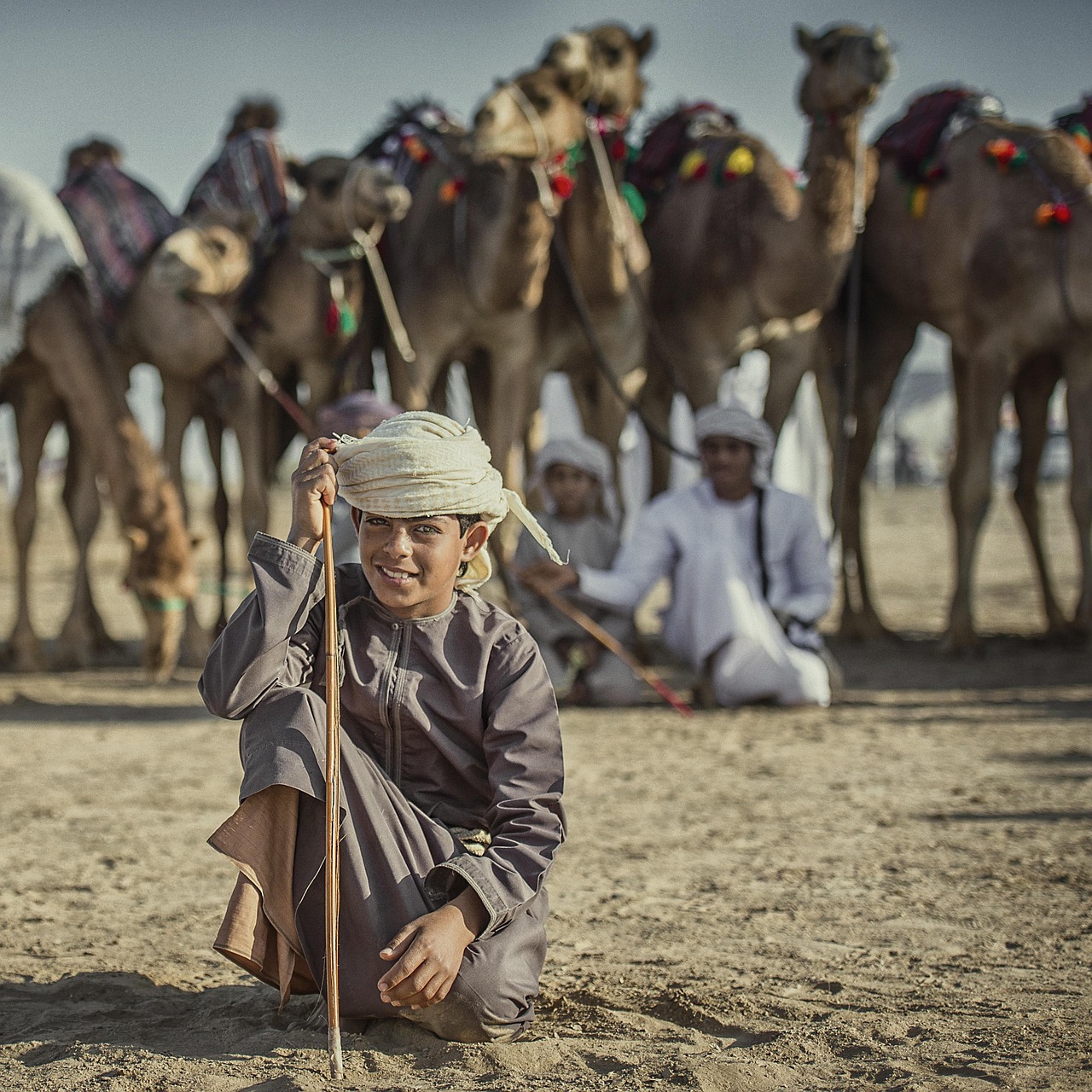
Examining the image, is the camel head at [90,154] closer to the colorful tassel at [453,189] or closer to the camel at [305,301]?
the camel at [305,301]

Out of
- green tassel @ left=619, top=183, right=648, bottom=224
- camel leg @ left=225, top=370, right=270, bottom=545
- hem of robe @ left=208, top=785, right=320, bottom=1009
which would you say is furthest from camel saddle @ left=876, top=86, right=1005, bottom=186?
hem of robe @ left=208, top=785, right=320, bottom=1009

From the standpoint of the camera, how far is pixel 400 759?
2.81m

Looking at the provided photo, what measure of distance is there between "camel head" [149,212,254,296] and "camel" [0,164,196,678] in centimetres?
49

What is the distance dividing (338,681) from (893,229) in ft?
22.9

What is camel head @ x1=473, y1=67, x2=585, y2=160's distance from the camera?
7082 mm

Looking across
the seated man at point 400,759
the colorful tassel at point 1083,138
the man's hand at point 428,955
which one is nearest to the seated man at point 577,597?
the colorful tassel at point 1083,138

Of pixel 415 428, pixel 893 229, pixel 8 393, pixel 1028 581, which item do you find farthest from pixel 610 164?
pixel 1028 581

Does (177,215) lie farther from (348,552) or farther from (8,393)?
(348,552)

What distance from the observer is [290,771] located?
259 cm

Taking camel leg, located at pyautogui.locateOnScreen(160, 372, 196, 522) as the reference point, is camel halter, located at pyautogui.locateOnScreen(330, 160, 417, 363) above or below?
above

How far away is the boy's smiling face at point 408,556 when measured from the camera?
8.99 ft

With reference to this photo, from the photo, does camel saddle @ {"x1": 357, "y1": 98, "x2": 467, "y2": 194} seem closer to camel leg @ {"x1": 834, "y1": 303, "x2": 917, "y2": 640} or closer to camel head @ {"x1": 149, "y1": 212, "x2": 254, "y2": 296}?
camel head @ {"x1": 149, "y1": 212, "x2": 254, "y2": 296}

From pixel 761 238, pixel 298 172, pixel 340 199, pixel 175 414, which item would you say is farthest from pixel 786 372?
pixel 175 414

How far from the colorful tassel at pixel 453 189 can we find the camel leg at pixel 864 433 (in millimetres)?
2479
